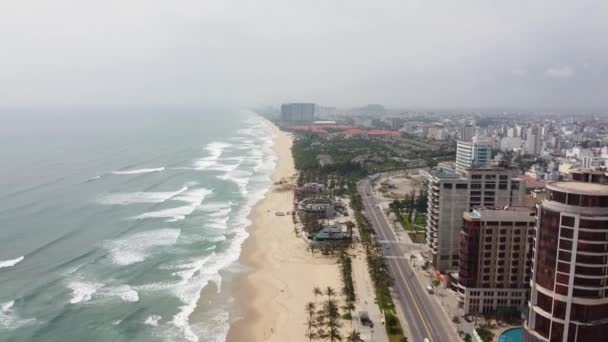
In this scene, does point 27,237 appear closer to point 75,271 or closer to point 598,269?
point 75,271

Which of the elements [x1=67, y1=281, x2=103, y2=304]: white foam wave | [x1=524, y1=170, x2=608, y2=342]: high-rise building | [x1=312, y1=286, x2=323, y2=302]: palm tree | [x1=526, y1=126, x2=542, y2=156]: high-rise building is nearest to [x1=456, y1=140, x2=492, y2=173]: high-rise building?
[x1=312, y1=286, x2=323, y2=302]: palm tree

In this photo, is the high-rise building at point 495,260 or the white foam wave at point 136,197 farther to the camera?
the white foam wave at point 136,197

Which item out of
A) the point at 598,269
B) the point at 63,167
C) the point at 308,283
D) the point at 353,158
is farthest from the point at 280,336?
the point at 353,158

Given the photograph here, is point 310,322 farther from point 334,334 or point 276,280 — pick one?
point 276,280

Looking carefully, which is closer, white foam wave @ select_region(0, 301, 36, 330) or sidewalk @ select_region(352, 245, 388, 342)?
sidewalk @ select_region(352, 245, 388, 342)

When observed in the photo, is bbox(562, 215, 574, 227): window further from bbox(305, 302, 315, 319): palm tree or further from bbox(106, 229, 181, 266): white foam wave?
bbox(106, 229, 181, 266): white foam wave

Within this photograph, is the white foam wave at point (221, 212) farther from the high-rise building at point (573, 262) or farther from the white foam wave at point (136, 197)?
the high-rise building at point (573, 262)

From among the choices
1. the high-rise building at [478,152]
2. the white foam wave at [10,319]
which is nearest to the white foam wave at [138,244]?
the white foam wave at [10,319]

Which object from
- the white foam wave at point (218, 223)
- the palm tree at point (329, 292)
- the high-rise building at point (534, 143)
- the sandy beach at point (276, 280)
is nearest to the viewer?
the sandy beach at point (276, 280)
